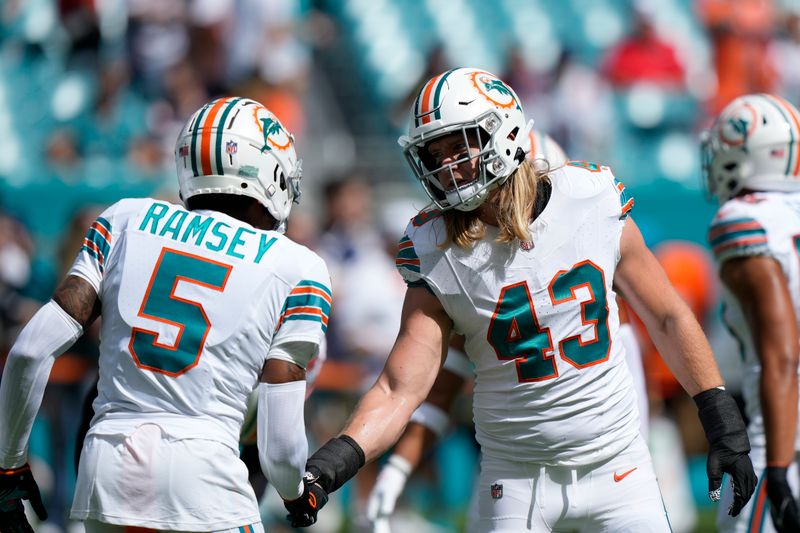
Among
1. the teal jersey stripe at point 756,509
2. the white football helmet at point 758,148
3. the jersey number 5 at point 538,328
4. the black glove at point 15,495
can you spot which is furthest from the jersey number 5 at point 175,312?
the white football helmet at point 758,148

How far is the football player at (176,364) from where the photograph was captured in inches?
123

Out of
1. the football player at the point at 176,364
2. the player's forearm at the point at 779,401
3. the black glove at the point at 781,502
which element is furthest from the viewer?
the player's forearm at the point at 779,401

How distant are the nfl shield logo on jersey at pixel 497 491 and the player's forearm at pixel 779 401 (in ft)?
3.51

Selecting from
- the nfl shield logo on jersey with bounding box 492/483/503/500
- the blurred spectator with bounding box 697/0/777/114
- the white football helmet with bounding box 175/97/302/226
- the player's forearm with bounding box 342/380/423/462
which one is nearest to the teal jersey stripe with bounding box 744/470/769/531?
the nfl shield logo on jersey with bounding box 492/483/503/500

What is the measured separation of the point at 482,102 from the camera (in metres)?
3.58

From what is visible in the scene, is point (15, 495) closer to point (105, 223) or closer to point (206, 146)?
point (105, 223)

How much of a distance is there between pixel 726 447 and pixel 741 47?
25.3 feet

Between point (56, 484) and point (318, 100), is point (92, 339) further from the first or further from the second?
point (318, 100)

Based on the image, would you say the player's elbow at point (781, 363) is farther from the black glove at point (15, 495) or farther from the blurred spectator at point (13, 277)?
the blurred spectator at point (13, 277)

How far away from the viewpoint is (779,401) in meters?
4.10

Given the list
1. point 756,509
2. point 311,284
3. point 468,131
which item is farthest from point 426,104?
point 756,509

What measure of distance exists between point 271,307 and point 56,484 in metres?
4.84

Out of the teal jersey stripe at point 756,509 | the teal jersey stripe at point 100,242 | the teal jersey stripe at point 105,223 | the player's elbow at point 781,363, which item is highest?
→ the teal jersey stripe at point 105,223

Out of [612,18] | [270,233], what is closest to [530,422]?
[270,233]
